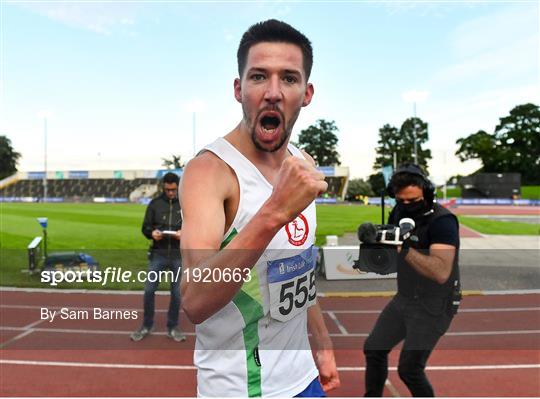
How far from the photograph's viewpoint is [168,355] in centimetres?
536

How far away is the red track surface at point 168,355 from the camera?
4578 millimetres

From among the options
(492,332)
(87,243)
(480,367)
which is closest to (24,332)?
(480,367)

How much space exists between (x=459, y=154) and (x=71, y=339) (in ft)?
275

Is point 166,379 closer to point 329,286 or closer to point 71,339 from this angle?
point 71,339

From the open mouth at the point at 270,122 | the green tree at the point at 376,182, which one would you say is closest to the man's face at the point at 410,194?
the open mouth at the point at 270,122

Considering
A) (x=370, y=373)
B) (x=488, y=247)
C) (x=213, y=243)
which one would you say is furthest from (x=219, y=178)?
(x=488, y=247)

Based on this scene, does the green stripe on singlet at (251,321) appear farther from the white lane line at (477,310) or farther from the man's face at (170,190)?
the white lane line at (477,310)

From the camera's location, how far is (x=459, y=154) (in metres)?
80.9

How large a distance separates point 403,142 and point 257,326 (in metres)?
89.8

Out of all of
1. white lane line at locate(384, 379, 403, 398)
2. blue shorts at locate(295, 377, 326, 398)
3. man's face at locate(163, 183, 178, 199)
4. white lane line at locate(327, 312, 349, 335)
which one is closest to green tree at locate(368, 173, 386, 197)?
white lane line at locate(327, 312, 349, 335)

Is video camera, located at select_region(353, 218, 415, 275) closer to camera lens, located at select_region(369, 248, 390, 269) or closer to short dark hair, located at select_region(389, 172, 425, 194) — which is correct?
camera lens, located at select_region(369, 248, 390, 269)

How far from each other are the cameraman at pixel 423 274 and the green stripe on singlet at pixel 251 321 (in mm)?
1699

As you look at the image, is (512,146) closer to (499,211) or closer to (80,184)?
(499,211)

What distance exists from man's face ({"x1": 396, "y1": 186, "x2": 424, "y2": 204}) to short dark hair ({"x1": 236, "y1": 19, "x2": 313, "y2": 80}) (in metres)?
1.83
